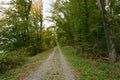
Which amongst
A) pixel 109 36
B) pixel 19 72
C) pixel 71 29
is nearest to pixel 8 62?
pixel 19 72

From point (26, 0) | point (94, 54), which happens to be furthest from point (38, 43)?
point (94, 54)

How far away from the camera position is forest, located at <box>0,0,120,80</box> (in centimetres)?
1589

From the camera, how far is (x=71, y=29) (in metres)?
33.5

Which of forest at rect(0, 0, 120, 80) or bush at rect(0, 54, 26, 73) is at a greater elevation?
forest at rect(0, 0, 120, 80)

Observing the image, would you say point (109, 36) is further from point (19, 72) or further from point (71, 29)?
point (71, 29)

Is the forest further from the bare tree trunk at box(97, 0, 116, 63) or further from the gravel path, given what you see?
the gravel path

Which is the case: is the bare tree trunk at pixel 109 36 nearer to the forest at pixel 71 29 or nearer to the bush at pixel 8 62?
the forest at pixel 71 29

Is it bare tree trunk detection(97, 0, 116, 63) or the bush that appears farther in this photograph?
bare tree trunk detection(97, 0, 116, 63)

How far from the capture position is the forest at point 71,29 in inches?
626

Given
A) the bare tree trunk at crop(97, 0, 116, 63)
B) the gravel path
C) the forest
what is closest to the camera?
the gravel path

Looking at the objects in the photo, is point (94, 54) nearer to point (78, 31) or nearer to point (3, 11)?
point (78, 31)

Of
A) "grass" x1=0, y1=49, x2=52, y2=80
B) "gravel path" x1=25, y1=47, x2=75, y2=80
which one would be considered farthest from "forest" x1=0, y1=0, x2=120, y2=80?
"gravel path" x1=25, y1=47, x2=75, y2=80

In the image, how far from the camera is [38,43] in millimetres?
41062

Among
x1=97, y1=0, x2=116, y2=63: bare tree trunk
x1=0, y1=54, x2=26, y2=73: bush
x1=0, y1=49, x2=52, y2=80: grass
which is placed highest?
x1=97, y1=0, x2=116, y2=63: bare tree trunk
